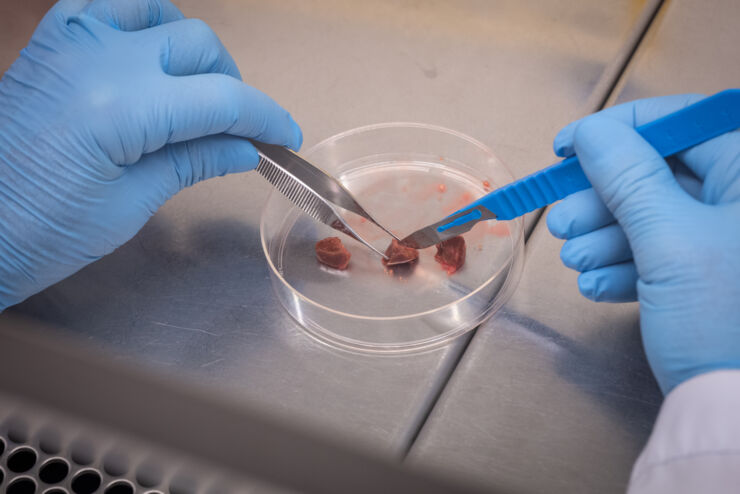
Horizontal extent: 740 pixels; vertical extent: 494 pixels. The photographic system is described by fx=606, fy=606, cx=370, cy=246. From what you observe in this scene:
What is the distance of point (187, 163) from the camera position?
57.6 inches

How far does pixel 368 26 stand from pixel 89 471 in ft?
5.50

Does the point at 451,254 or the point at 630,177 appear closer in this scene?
the point at 630,177

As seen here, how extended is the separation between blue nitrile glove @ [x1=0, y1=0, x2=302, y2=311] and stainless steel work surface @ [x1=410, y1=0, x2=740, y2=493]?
0.74m

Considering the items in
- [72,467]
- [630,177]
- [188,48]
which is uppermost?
[630,177]

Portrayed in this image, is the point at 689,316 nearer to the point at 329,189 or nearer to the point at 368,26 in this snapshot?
the point at 329,189

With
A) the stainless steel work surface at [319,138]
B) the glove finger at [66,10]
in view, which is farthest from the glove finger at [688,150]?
the glove finger at [66,10]

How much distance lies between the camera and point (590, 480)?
1111mm

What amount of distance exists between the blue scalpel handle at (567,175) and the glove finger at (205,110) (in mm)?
479

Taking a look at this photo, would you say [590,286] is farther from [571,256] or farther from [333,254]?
[333,254]

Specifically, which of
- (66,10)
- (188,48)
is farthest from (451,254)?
(66,10)

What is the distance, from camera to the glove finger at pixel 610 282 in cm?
126

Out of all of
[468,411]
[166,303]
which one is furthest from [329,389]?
[166,303]

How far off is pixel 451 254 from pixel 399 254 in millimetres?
127

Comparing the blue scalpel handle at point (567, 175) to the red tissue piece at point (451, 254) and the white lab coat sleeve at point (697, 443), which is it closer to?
the red tissue piece at point (451, 254)
